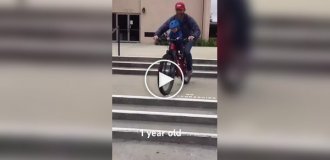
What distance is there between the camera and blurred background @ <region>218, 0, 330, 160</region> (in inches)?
40.8

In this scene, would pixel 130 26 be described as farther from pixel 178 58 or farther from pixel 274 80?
pixel 274 80

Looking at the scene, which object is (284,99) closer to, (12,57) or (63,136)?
(63,136)

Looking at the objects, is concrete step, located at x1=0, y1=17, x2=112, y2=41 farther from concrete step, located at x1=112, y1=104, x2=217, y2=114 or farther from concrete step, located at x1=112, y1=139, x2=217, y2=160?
concrete step, located at x1=112, y1=104, x2=217, y2=114

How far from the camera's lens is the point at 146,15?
18.6 metres

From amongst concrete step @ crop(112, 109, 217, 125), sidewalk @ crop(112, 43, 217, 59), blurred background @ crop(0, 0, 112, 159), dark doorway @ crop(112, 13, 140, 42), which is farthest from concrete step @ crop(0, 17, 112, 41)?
dark doorway @ crop(112, 13, 140, 42)

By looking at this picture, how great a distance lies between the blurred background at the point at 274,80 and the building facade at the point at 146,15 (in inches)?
665

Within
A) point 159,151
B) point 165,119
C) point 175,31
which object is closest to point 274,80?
point 159,151

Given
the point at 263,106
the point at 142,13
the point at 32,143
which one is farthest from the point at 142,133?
the point at 142,13

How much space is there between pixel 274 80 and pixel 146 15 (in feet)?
58.6

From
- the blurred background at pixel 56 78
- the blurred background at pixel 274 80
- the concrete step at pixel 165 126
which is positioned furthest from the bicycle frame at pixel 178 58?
the blurred background at pixel 274 80

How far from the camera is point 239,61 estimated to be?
107 cm

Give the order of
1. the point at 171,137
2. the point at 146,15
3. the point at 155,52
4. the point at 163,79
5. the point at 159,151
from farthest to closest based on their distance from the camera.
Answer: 1. the point at 146,15
2. the point at 155,52
3. the point at 163,79
4. the point at 171,137
5. the point at 159,151

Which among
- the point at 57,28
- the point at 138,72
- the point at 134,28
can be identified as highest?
the point at 134,28

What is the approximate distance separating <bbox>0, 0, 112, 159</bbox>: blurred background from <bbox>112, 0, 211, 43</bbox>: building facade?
1682cm
